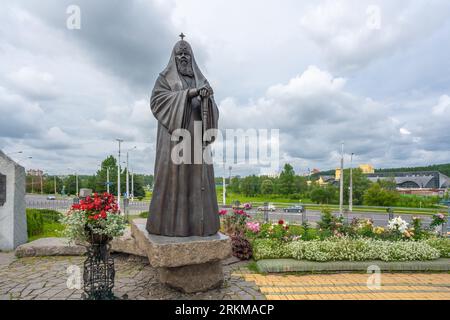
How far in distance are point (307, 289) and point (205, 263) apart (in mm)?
2082

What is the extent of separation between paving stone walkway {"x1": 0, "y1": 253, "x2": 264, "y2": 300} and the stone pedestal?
18cm

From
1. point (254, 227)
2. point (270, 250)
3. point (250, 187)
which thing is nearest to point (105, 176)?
point (250, 187)

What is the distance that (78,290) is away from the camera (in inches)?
180

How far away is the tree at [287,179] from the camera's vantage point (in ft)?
170

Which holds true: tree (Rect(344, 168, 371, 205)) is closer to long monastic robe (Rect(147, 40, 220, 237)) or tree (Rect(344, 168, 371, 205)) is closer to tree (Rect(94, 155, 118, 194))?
tree (Rect(94, 155, 118, 194))

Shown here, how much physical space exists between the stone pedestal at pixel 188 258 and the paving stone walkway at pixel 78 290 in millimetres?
178

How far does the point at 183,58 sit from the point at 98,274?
364 centimetres

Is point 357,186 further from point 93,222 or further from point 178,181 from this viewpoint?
point 93,222

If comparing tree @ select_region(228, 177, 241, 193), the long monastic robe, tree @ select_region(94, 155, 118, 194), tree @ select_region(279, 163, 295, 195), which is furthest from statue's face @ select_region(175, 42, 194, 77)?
tree @ select_region(228, 177, 241, 193)

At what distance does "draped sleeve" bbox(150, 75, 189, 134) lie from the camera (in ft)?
14.2

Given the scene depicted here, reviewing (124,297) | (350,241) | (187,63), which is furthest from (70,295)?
(350,241)

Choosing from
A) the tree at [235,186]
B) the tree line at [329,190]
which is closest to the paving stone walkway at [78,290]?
the tree line at [329,190]

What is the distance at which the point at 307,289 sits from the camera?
5055 millimetres
